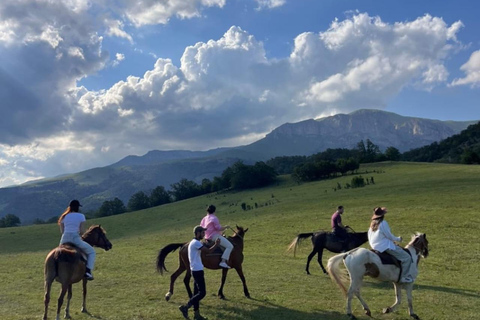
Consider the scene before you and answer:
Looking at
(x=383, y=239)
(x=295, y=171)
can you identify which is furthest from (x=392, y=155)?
(x=383, y=239)

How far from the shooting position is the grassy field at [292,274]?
458 inches

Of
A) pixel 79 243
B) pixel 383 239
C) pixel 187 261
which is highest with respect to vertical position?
pixel 79 243

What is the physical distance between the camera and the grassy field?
11.6m

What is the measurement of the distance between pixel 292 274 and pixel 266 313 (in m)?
6.59

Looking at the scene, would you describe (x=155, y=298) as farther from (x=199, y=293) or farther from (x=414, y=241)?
(x=414, y=241)

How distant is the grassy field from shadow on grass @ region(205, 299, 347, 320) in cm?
3

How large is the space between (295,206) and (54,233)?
34751 mm

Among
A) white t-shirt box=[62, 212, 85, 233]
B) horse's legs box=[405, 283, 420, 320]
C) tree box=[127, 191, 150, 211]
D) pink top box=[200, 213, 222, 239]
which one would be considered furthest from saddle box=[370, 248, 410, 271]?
tree box=[127, 191, 150, 211]

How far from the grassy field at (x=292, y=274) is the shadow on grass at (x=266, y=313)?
30 mm

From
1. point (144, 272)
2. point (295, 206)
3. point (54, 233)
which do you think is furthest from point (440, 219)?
point (54, 233)

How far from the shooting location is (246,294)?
42.9 feet

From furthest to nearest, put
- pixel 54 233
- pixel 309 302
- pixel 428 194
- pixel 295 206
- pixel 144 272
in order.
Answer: pixel 54 233 → pixel 295 206 → pixel 428 194 → pixel 144 272 → pixel 309 302

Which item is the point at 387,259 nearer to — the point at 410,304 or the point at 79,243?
the point at 410,304

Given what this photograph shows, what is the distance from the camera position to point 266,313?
11234 millimetres
